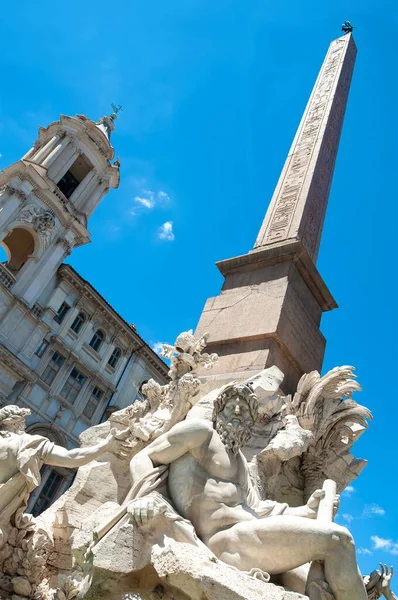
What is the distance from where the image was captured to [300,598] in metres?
2.63

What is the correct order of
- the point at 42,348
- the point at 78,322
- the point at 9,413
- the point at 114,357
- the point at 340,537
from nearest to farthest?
the point at 340,537 < the point at 9,413 < the point at 42,348 < the point at 78,322 < the point at 114,357

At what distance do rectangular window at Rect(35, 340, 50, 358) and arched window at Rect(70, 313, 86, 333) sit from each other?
79.7 inches

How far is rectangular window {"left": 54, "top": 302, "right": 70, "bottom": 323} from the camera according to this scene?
2597 centimetres

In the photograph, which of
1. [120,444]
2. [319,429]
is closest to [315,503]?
[319,429]

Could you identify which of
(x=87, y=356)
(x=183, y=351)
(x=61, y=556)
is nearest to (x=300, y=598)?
(x=61, y=556)

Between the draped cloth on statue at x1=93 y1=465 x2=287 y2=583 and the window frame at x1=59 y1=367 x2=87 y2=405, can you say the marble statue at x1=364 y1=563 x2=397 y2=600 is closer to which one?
the draped cloth on statue at x1=93 y1=465 x2=287 y2=583

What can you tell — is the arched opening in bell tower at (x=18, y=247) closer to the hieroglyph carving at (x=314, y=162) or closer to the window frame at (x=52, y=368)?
the window frame at (x=52, y=368)

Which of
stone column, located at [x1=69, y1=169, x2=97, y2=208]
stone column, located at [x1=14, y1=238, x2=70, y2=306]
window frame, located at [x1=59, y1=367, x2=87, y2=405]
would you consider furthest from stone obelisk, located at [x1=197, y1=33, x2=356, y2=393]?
stone column, located at [x1=69, y1=169, x2=97, y2=208]

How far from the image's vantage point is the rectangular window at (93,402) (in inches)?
994

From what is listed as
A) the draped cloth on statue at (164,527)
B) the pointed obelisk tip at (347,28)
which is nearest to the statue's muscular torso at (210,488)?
the draped cloth on statue at (164,527)

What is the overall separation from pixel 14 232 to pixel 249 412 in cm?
2506

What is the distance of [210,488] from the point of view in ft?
11.1

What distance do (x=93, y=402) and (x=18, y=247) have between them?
8.92 meters

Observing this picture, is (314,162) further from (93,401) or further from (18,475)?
(93,401)
